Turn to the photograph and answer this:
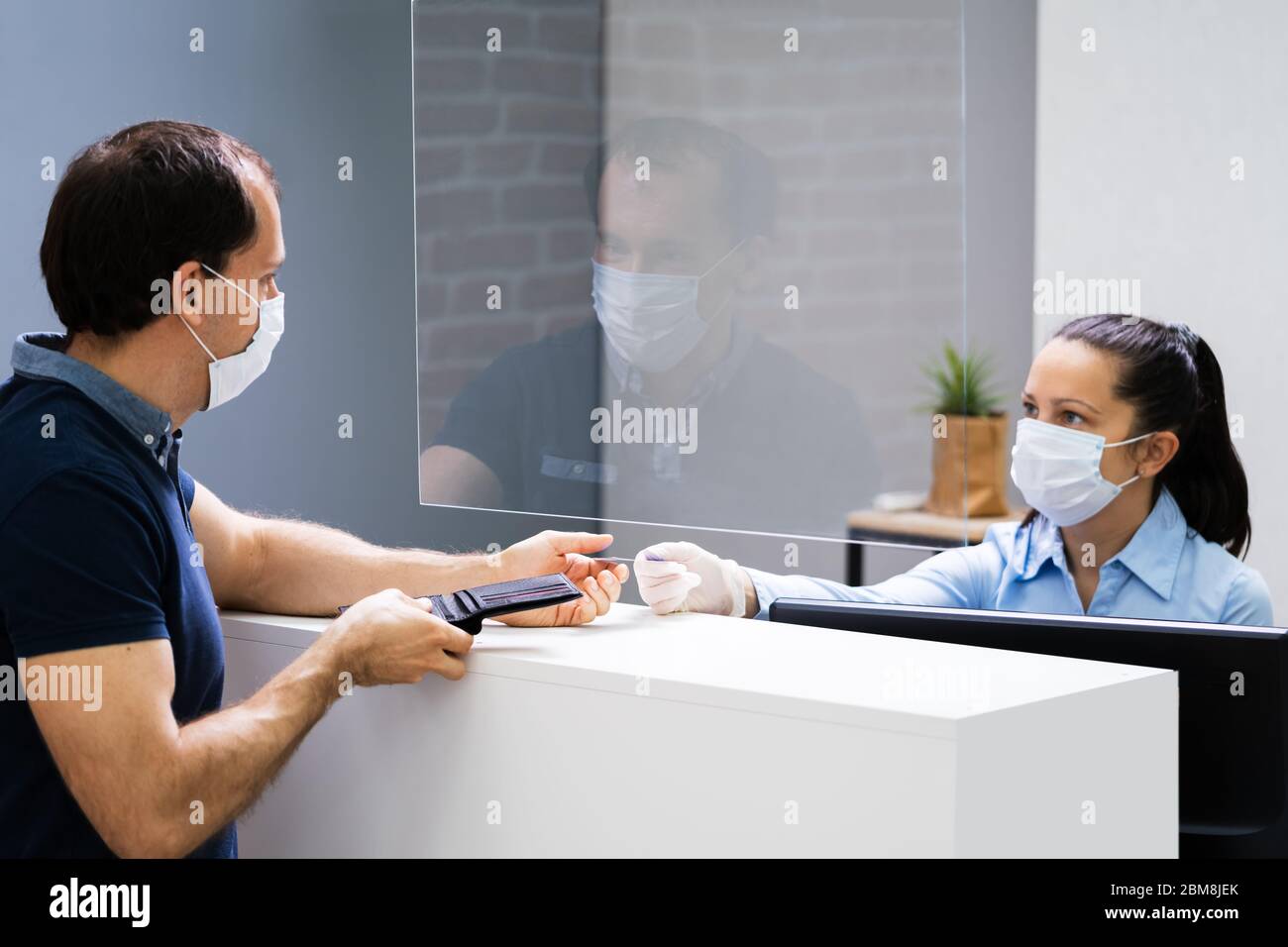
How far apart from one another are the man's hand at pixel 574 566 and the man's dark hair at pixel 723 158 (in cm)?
42

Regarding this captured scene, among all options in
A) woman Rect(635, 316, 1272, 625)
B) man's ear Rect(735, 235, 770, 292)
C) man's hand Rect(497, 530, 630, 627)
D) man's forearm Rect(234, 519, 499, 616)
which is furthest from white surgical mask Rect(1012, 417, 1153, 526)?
man's forearm Rect(234, 519, 499, 616)

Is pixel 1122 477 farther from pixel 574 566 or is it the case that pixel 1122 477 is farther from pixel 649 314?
pixel 574 566

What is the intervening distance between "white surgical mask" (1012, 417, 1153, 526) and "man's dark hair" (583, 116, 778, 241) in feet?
2.12

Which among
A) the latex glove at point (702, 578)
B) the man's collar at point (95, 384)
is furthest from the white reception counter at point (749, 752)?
the man's collar at point (95, 384)

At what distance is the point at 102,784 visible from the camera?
1127 mm

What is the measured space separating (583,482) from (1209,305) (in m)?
1.53

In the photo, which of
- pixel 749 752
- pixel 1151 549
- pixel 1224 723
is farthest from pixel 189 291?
pixel 1151 549

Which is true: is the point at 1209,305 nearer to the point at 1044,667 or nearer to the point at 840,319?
the point at 840,319

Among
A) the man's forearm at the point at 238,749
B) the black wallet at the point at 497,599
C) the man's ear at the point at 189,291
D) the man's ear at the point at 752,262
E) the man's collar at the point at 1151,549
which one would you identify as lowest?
the man's forearm at the point at 238,749

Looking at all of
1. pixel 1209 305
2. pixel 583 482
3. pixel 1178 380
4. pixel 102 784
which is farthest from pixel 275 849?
pixel 1209 305

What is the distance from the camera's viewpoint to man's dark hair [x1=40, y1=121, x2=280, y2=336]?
1.29m

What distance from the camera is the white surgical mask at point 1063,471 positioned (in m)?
1.98

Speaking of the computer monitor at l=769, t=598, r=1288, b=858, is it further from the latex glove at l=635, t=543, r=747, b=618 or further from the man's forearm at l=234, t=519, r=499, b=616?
the man's forearm at l=234, t=519, r=499, b=616

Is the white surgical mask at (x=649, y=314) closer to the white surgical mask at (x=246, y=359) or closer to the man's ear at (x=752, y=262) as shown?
the man's ear at (x=752, y=262)
